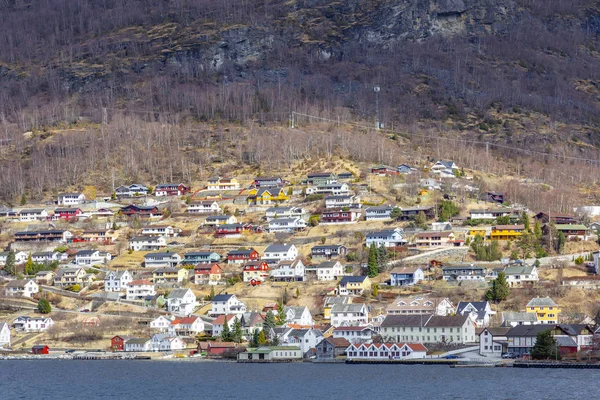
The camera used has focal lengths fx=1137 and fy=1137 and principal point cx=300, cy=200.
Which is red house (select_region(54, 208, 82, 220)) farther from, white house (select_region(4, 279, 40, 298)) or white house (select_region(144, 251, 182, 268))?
white house (select_region(4, 279, 40, 298))

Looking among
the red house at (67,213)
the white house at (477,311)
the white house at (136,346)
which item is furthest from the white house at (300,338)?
the red house at (67,213)

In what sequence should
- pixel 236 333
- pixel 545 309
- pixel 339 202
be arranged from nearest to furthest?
pixel 545 309 < pixel 236 333 < pixel 339 202

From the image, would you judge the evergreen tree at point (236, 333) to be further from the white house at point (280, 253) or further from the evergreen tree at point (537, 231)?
the evergreen tree at point (537, 231)

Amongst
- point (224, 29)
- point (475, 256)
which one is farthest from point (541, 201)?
point (224, 29)

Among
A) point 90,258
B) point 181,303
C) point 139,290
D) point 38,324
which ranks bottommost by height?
point 38,324

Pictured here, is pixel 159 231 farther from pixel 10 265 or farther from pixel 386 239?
pixel 386 239

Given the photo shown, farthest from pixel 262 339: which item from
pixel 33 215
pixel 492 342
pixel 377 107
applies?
pixel 377 107

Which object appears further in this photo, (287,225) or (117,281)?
(287,225)
